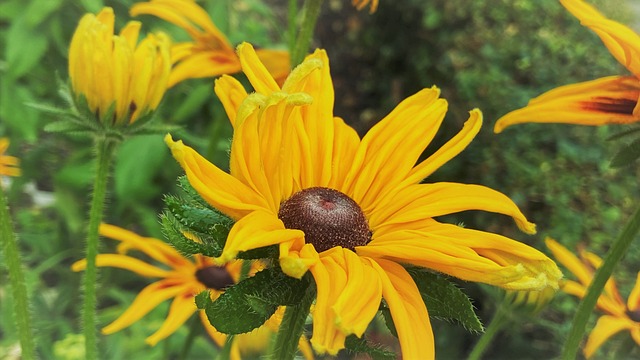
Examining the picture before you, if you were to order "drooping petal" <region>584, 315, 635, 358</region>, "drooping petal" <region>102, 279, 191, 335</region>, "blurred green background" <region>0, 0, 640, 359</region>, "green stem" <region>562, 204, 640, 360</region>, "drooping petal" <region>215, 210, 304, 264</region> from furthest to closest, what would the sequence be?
"blurred green background" <region>0, 0, 640, 359</region> → "drooping petal" <region>102, 279, 191, 335</region> → "drooping petal" <region>584, 315, 635, 358</region> → "green stem" <region>562, 204, 640, 360</region> → "drooping petal" <region>215, 210, 304, 264</region>

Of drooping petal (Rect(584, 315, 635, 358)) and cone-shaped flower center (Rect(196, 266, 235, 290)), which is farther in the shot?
cone-shaped flower center (Rect(196, 266, 235, 290))

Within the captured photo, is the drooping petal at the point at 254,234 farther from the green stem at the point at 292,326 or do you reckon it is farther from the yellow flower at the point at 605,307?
the yellow flower at the point at 605,307

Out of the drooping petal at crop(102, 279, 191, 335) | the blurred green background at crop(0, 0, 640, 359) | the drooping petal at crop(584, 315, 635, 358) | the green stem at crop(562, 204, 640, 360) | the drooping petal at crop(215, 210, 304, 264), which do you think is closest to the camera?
the drooping petal at crop(215, 210, 304, 264)

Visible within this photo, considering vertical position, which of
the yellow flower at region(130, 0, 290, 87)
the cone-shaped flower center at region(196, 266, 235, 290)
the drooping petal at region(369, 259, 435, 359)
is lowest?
the cone-shaped flower center at region(196, 266, 235, 290)

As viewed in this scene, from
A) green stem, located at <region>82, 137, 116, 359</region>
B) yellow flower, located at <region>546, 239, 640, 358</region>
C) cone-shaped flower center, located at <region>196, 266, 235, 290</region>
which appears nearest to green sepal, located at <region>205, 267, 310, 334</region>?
green stem, located at <region>82, 137, 116, 359</region>

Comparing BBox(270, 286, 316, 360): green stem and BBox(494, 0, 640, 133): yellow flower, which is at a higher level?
BBox(494, 0, 640, 133): yellow flower

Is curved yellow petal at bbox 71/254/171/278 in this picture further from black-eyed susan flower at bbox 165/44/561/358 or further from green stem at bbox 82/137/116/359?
black-eyed susan flower at bbox 165/44/561/358

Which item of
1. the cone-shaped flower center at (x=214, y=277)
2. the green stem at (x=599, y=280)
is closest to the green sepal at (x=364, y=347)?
the green stem at (x=599, y=280)

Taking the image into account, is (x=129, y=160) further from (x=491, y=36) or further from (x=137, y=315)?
(x=491, y=36)
